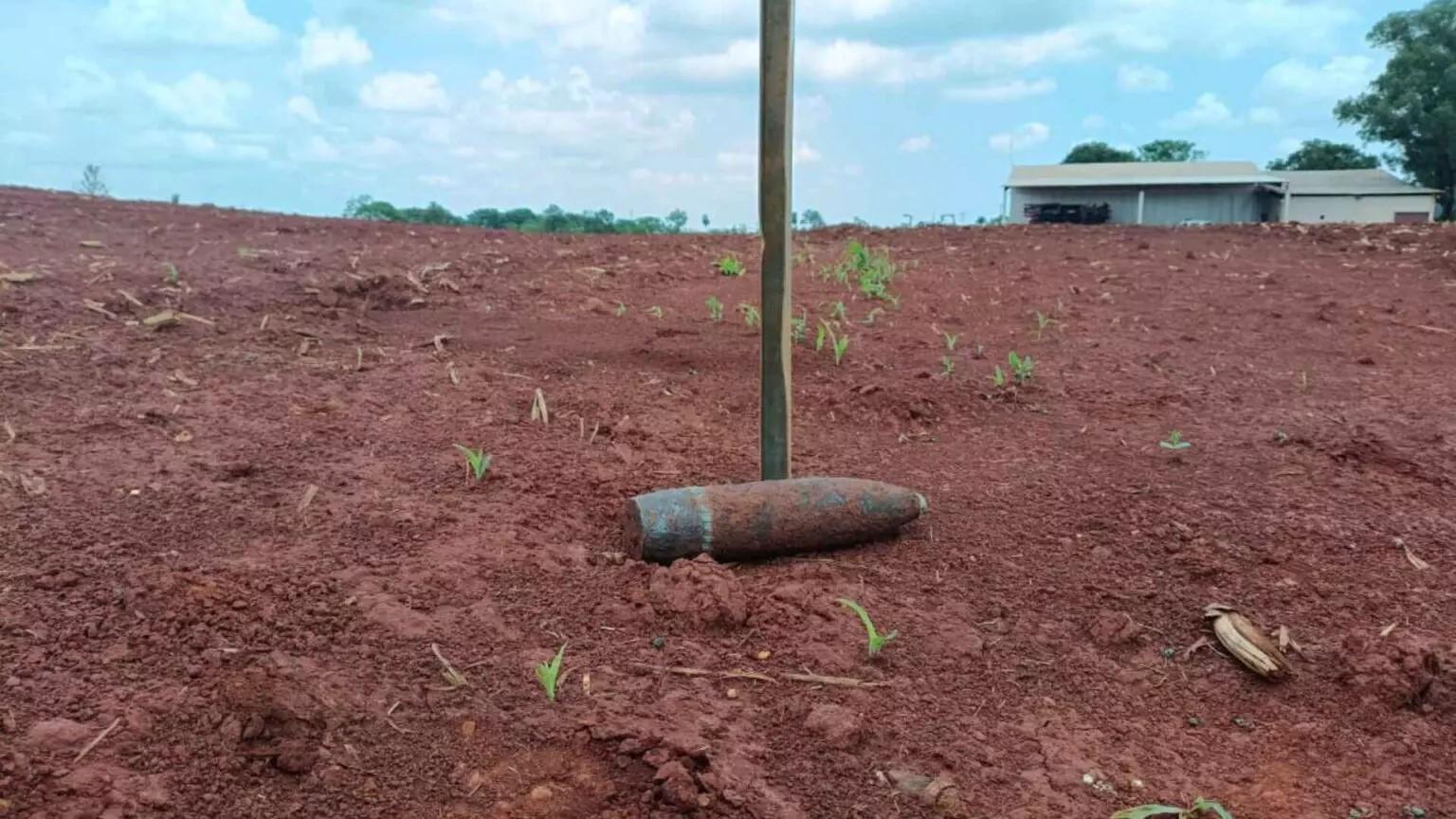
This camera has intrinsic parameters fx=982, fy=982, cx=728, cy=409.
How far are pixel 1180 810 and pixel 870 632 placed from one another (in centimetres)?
67

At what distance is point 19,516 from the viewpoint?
7.98ft

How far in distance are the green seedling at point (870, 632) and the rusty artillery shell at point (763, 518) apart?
1.04 ft

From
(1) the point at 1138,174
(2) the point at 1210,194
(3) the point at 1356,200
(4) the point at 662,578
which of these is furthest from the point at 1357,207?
(4) the point at 662,578

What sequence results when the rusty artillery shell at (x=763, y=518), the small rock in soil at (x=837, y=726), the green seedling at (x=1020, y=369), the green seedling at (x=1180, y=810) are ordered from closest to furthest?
the green seedling at (x=1180, y=810)
the small rock in soil at (x=837, y=726)
the rusty artillery shell at (x=763, y=518)
the green seedling at (x=1020, y=369)

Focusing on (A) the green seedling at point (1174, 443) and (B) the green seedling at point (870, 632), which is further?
(A) the green seedling at point (1174, 443)

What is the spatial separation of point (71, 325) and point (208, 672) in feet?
9.72

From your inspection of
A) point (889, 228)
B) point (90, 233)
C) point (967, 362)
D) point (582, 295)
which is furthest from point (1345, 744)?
point (889, 228)

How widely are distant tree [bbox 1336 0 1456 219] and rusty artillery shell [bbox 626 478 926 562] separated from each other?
31.4 m

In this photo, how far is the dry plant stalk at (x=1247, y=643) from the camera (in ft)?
6.93

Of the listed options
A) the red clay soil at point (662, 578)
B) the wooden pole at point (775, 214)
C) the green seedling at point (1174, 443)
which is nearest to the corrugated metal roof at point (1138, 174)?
the red clay soil at point (662, 578)

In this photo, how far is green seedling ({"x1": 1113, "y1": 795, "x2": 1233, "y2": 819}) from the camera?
169 cm

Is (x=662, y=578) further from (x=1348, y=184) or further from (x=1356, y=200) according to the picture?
(x=1348, y=184)

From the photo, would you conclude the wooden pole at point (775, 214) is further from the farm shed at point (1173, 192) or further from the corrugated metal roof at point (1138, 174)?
the corrugated metal roof at point (1138, 174)

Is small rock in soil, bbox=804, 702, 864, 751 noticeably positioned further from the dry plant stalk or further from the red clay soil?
the dry plant stalk
